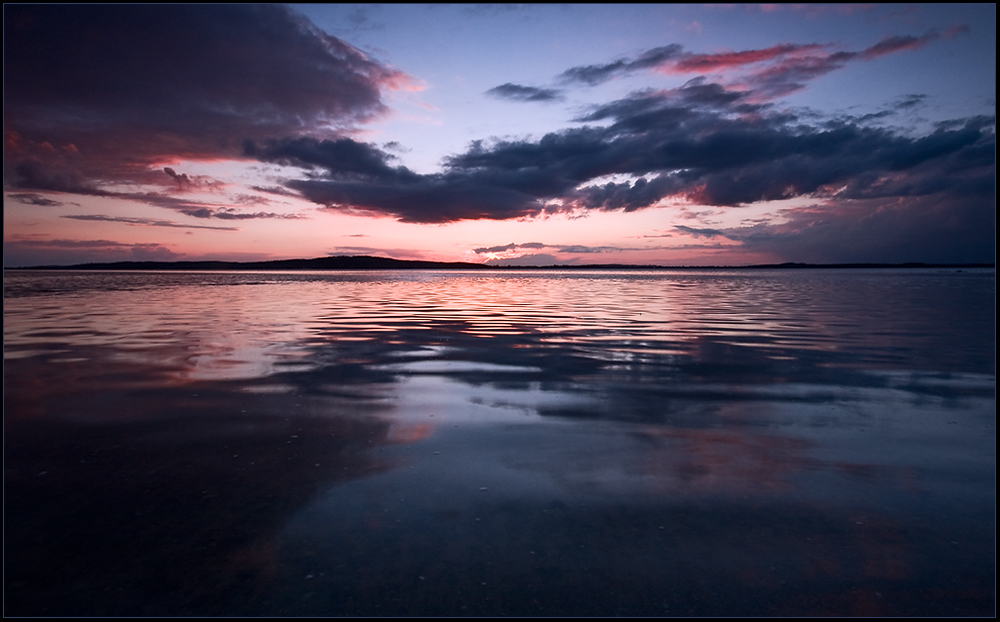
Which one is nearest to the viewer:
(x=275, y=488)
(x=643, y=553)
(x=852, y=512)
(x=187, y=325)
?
(x=643, y=553)

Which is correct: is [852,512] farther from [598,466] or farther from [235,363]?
[235,363]

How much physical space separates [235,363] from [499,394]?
627 cm

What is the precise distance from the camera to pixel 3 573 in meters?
3.73

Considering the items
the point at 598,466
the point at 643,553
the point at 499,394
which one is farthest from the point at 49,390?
the point at 643,553

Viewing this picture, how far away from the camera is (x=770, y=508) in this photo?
4664mm

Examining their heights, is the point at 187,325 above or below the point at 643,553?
above

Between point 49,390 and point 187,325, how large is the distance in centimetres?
945

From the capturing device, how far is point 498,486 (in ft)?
17.0

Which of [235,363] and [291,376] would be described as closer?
[291,376]

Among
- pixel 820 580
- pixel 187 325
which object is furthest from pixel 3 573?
pixel 187 325

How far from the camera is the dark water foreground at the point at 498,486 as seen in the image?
356cm

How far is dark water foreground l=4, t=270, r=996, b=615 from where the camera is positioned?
3559 millimetres

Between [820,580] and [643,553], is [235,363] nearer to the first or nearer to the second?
[643,553]

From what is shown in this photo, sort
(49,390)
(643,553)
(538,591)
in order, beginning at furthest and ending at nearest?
1. (49,390)
2. (643,553)
3. (538,591)
